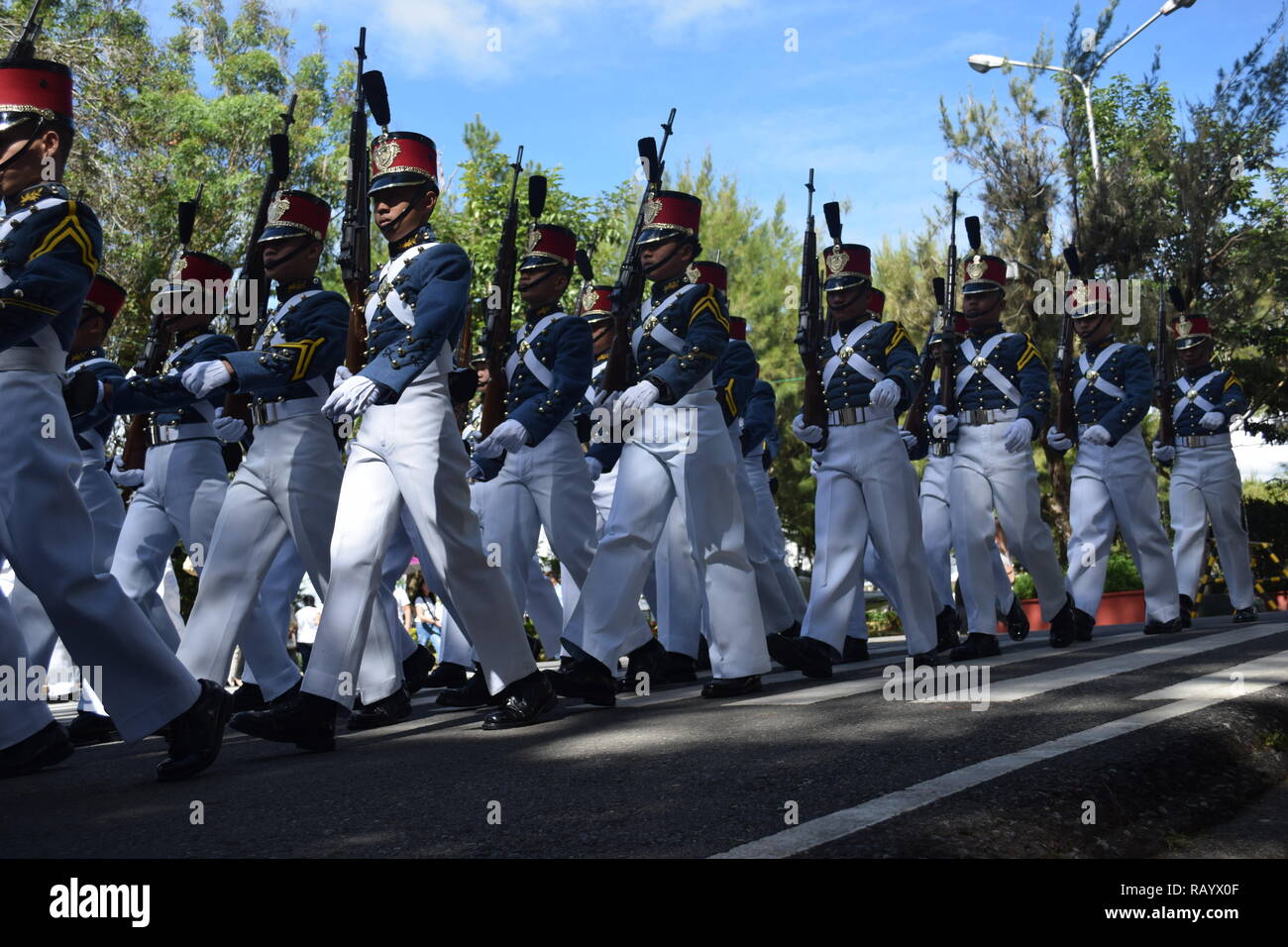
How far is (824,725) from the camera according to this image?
5.20 metres

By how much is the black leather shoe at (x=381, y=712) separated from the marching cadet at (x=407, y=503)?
0.99m

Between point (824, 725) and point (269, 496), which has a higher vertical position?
point (269, 496)

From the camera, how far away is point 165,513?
7.45m

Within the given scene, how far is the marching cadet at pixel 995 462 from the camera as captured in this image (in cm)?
902

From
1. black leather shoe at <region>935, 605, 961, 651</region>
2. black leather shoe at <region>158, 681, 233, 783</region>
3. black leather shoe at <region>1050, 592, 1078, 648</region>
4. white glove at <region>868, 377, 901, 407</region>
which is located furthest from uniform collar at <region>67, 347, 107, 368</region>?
black leather shoe at <region>1050, 592, 1078, 648</region>

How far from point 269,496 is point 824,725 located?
243 centimetres

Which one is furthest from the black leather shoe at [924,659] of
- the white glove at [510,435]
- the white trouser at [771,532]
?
the white trouser at [771,532]

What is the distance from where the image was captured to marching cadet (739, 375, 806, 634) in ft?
35.6

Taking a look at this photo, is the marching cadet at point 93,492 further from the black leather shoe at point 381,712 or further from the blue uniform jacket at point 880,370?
the blue uniform jacket at point 880,370
